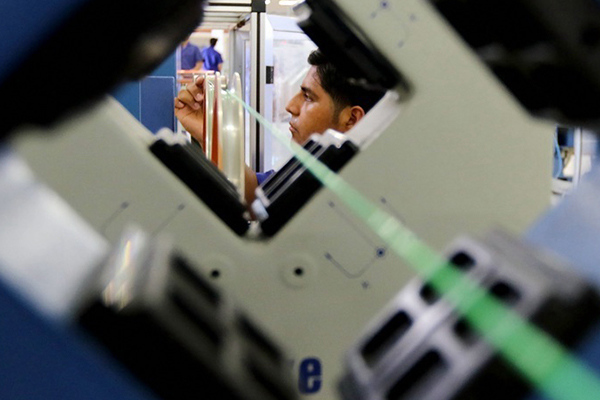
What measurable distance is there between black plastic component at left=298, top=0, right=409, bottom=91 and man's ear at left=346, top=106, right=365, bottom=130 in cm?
98

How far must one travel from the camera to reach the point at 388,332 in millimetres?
661

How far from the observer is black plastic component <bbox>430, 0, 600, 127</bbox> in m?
0.46

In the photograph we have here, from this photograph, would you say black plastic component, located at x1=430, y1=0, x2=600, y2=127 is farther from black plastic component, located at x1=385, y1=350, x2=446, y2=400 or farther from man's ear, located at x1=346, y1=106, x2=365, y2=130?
man's ear, located at x1=346, y1=106, x2=365, y2=130

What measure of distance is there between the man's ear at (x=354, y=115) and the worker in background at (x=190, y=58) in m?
6.49

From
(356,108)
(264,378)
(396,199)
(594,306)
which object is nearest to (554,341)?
(594,306)

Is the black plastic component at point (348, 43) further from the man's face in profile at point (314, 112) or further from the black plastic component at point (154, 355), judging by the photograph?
the man's face in profile at point (314, 112)

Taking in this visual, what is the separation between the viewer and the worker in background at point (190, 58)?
8.56m

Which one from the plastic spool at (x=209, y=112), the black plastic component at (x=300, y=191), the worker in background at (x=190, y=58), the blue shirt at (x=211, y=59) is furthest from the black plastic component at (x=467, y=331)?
the worker in background at (x=190, y=58)

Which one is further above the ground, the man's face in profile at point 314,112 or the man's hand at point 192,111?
the man's hand at point 192,111

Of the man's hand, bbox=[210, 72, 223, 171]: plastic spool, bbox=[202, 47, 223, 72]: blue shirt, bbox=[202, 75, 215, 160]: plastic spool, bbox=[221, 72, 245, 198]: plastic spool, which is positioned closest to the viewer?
bbox=[221, 72, 245, 198]: plastic spool

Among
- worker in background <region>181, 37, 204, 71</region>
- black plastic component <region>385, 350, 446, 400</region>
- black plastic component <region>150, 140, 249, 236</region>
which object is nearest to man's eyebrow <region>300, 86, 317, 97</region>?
black plastic component <region>150, 140, 249, 236</region>

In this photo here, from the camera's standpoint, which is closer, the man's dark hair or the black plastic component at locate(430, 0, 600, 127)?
the black plastic component at locate(430, 0, 600, 127)

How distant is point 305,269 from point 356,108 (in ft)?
3.80

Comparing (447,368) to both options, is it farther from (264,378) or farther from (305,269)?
(305,269)
